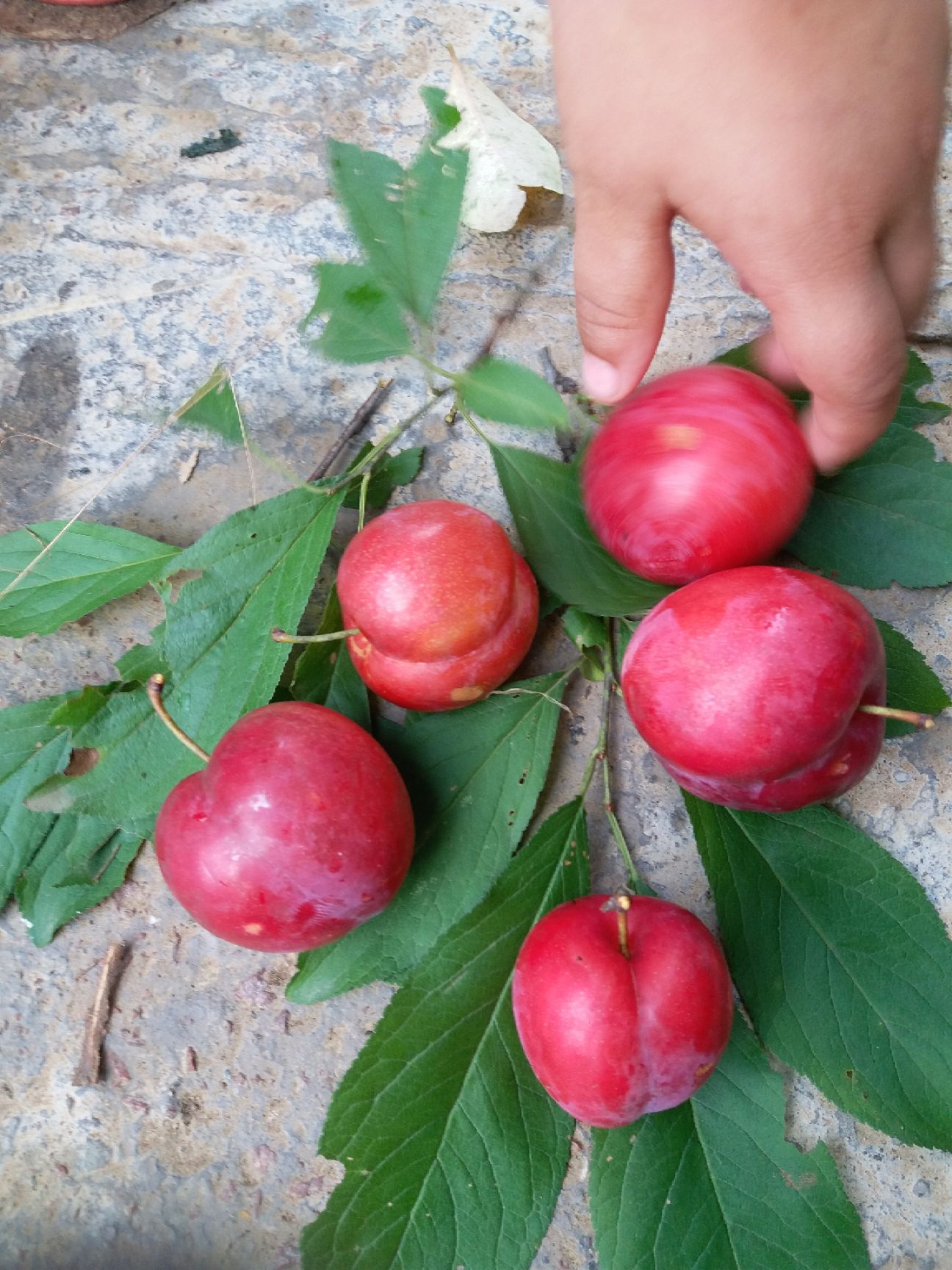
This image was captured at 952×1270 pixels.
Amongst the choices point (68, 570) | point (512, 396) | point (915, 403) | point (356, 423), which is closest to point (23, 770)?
point (68, 570)

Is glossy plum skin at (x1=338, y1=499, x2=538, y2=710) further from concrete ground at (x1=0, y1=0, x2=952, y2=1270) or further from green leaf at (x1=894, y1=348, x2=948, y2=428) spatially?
green leaf at (x1=894, y1=348, x2=948, y2=428)

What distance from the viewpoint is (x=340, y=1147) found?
1.00 metres

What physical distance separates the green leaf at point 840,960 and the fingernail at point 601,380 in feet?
1.56

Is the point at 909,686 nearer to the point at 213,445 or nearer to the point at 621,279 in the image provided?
the point at 621,279

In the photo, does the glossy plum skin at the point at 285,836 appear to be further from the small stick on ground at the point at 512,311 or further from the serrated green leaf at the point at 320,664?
the small stick on ground at the point at 512,311

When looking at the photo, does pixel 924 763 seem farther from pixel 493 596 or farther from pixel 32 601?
pixel 32 601

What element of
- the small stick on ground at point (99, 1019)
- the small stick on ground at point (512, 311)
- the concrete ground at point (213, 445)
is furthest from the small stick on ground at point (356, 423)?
the small stick on ground at point (99, 1019)

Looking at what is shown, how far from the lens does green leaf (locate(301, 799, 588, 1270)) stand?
0.97m

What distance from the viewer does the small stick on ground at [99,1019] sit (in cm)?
111

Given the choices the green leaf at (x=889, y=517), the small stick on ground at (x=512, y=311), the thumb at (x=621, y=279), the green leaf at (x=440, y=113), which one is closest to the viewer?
the thumb at (x=621, y=279)

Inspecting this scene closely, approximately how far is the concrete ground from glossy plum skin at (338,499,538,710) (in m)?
0.22

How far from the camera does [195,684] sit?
1032mm

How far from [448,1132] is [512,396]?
0.78 m

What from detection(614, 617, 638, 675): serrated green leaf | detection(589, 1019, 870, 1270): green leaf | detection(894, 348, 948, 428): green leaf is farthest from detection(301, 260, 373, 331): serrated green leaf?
detection(589, 1019, 870, 1270): green leaf
